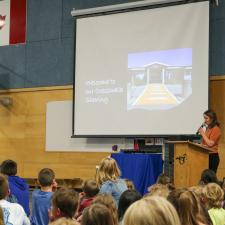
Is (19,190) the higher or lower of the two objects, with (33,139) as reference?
lower

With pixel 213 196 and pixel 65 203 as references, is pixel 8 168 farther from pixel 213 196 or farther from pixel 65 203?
pixel 213 196

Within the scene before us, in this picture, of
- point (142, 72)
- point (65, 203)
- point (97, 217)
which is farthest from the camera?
point (142, 72)

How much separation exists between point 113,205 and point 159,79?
5333 millimetres

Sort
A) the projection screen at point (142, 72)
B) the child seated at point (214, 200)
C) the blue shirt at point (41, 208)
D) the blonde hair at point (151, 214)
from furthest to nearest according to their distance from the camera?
the projection screen at point (142, 72)
the blue shirt at point (41, 208)
the child seated at point (214, 200)
the blonde hair at point (151, 214)

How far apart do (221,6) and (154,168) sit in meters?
2.97

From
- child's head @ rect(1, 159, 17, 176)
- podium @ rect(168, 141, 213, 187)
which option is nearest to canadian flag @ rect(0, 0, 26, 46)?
podium @ rect(168, 141, 213, 187)

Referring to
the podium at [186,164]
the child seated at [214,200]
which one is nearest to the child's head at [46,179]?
the child seated at [214,200]

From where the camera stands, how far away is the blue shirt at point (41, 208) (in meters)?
3.49

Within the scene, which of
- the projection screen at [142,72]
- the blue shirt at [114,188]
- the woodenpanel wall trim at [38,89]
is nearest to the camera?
the blue shirt at [114,188]

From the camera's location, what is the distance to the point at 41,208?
3510 mm

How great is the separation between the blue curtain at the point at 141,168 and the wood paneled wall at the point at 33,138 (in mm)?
2029

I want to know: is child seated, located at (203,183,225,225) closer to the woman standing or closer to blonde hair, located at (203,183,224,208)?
blonde hair, located at (203,183,224,208)

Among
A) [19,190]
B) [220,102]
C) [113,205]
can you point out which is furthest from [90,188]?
[220,102]

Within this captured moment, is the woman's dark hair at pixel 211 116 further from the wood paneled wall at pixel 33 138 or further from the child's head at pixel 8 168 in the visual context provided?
the wood paneled wall at pixel 33 138
